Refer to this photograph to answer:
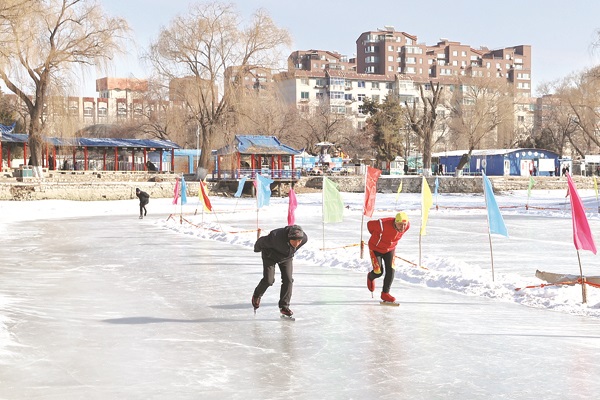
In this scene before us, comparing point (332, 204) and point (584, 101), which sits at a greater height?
point (584, 101)

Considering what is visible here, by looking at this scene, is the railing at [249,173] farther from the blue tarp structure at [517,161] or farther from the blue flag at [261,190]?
the blue flag at [261,190]

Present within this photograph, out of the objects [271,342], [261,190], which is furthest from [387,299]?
[261,190]

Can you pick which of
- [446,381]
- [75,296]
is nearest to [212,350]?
[446,381]

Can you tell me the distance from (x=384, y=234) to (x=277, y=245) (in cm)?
165

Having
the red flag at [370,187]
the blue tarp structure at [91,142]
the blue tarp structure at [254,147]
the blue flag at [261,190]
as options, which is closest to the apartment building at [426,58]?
the blue tarp structure at [254,147]

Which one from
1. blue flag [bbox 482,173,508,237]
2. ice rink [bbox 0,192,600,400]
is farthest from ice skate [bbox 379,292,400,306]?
blue flag [bbox 482,173,508,237]

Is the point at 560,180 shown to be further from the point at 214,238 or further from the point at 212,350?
the point at 212,350

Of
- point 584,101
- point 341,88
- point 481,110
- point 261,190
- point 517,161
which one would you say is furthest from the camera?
point 341,88

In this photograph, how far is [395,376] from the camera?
6184 millimetres

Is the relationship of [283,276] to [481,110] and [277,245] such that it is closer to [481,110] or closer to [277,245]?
[277,245]

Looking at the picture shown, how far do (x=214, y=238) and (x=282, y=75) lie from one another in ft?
105

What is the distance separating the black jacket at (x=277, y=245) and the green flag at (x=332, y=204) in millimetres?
6771

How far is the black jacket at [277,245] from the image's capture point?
27.2ft

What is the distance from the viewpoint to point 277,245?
8.30 meters
